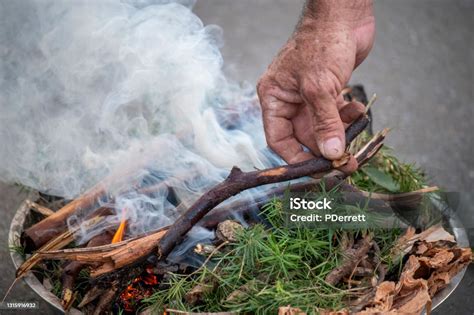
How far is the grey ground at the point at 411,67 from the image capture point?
371cm

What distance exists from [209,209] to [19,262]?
0.70 metres

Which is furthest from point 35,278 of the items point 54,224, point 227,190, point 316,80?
point 316,80

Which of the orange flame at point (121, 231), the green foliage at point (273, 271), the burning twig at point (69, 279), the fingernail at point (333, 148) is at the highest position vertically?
the fingernail at point (333, 148)

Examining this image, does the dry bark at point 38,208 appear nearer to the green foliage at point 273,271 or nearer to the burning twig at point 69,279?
the burning twig at point 69,279

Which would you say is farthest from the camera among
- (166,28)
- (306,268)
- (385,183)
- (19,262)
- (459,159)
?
(459,159)

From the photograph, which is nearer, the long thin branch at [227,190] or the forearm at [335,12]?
the long thin branch at [227,190]

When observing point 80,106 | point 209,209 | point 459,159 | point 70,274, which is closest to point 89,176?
point 80,106

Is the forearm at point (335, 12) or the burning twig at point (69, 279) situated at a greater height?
the forearm at point (335, 12)

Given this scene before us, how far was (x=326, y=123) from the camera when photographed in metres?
1.89

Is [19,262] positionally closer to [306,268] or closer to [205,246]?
[205,246]

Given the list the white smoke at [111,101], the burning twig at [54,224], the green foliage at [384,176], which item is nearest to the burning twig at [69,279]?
the burning twig at [54,224]

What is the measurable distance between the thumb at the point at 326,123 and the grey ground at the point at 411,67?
161 centimetres

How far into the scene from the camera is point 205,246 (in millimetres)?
1888

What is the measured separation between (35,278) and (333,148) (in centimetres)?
106
